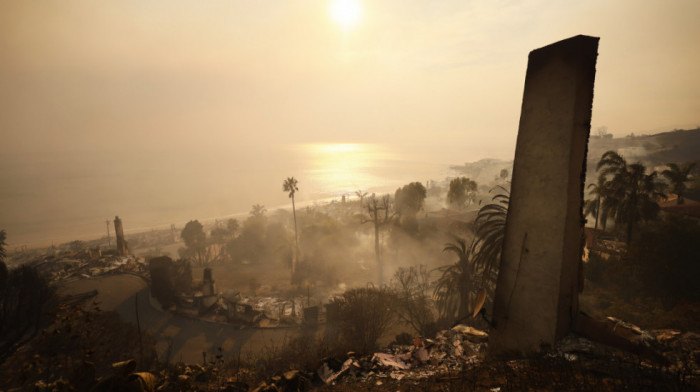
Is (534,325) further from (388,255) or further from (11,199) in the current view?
(11,199)

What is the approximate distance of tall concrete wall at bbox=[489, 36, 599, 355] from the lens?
6250 millimetres

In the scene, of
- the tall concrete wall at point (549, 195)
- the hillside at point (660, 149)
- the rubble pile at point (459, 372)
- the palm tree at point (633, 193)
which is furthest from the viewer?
the hillside at point (660, 149)

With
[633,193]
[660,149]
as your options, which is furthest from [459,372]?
[660,149]

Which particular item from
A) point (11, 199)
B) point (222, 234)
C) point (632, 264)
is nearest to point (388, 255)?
point (632, 264)

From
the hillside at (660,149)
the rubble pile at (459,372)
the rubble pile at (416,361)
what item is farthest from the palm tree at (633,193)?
the hillside at (660,149)

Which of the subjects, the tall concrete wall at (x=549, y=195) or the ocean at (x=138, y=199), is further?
the ocean at (x=138, y=199)

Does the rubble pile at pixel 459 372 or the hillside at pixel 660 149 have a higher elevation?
the hillside at pixel 660 149

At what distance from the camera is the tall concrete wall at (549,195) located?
20.5 feet

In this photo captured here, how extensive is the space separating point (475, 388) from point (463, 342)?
4989 millimetres

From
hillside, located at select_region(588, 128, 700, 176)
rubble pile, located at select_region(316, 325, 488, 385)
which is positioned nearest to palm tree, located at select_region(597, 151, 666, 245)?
rubble pile, located at select_region(316, 325, 488, 385)

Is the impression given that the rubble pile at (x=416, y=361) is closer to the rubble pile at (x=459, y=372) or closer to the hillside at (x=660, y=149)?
the rubble pile at (x=459, y=372)

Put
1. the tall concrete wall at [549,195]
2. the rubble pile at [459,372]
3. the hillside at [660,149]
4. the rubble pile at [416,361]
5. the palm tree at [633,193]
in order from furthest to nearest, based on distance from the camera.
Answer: the hillside at [660,149] → the palm tree at [633,193] → the rubble pile at [416,361] → the tall concrete wall at [549,195] → the rubble pile at [459,372]

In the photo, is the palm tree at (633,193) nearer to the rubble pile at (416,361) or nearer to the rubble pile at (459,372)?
the rubble pile at (459,372)

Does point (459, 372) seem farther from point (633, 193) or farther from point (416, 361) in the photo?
point (633, 193)
